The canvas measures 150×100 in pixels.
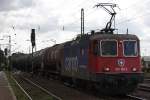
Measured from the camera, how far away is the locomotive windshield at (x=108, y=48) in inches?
906

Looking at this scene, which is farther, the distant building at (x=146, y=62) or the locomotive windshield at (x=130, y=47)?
the distant building at (x=146, y=62)

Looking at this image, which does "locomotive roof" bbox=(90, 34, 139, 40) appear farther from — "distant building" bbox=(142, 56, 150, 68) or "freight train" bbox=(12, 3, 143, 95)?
"distant building" bbox=(142, 56, 150, 68)

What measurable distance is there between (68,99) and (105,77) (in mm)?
2124

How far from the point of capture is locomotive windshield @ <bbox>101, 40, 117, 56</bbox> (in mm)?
23016

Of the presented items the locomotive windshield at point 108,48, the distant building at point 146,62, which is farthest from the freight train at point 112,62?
the distant building at point 146,62

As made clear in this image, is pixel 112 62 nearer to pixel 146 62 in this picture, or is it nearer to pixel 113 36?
pixel 113 36

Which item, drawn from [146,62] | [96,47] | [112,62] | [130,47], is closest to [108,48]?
[96,47]

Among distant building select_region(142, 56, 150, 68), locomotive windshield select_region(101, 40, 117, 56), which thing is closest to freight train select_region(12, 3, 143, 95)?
locomotive windshield select_region(101, 40, 117, 56)

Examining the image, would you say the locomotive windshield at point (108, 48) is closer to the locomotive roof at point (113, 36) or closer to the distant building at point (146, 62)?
the locomotive roof at point (113, 36)

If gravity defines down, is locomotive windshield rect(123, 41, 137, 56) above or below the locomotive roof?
below

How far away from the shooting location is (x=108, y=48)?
23.2 meters

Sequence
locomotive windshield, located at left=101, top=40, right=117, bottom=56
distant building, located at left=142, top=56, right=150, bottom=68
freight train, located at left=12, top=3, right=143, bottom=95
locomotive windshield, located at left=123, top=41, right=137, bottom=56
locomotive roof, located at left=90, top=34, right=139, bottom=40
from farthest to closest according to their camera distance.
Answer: distant building, located at left=142, top=56, right=150, bottom=68 < locomotive windshield, located at left=123, top=41, right=137, bottom=56 < locomotive roof, located at left=90, top=34, right=139, bottom=40 < locomotive windshield, located at left=101, top=40, right=117, bottom=56 < freight train, located at left=12, top=3, right=143, bottom=95

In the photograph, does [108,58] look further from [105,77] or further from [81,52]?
[81,52]

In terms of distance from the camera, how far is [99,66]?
22734 mm
